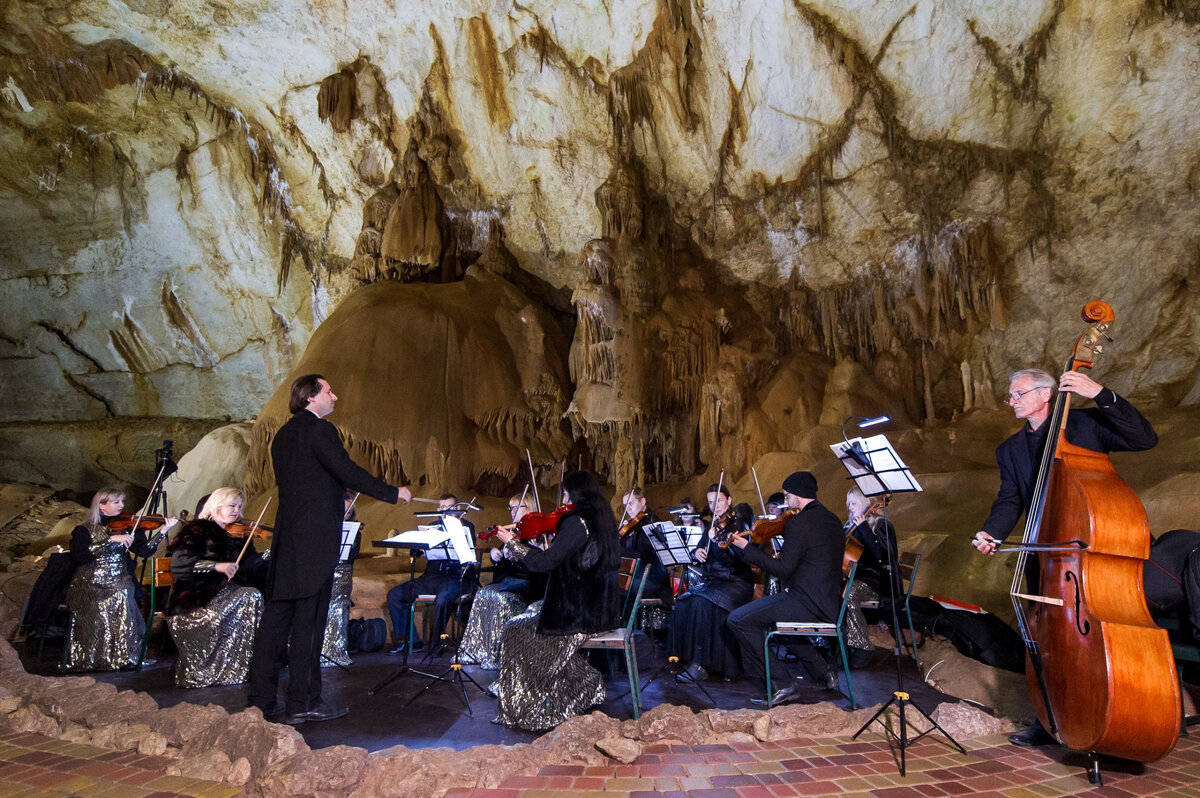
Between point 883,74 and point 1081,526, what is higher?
point 883,74

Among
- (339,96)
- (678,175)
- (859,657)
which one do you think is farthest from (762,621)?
(339,96)

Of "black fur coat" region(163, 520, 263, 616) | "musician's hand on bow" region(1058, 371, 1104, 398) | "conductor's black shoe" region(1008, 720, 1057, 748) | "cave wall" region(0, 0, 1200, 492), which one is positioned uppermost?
"cave wall" region(0, 0, 1200, 492)

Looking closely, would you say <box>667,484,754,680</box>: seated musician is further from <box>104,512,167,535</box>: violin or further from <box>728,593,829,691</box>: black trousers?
<box>104,512,167,535</box>: violin

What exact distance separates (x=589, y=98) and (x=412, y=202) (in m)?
3.58

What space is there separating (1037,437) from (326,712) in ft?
12.4

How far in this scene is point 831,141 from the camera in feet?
32.7

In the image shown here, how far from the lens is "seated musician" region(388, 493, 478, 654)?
598 cm

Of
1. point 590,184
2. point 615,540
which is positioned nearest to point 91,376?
point 590,184

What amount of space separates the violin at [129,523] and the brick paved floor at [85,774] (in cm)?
230

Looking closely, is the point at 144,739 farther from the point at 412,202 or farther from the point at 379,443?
the point at 412,202

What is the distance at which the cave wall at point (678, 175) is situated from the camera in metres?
8.82

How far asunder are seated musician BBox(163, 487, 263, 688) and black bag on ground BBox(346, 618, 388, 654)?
4.01 ft

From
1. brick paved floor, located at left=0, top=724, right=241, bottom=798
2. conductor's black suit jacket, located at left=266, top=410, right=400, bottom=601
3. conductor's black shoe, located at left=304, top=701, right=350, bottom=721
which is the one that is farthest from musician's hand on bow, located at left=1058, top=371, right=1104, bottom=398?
conductor's black shoe, located at left=304, top=701, right=350, bottom=721

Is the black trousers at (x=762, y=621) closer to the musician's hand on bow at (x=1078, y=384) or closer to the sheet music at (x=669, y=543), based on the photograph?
the sheet music at (x=669, y=543)
